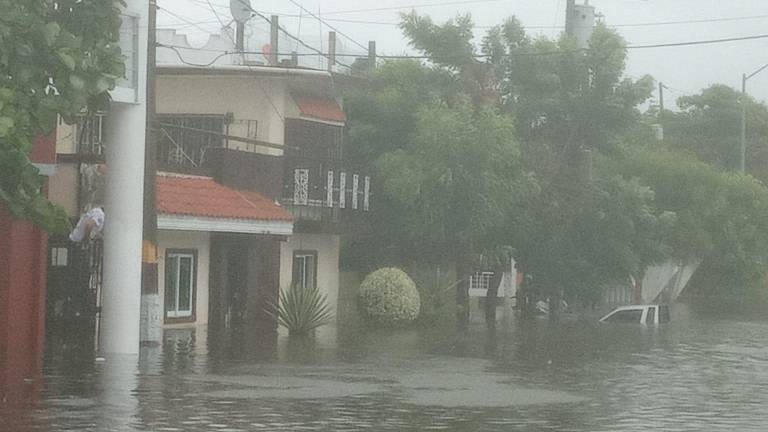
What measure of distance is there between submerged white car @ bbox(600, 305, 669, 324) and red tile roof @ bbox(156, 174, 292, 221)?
48.6ft

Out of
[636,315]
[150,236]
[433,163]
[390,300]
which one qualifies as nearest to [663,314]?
[636,315]

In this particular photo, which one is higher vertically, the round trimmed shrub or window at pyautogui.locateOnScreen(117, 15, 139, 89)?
window at pyautogui.locateOnScreen(117, 15, 139, 89)

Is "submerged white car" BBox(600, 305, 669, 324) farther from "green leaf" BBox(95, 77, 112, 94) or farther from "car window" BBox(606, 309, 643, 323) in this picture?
"green leaf" BBox(95, 77, 112, 94)

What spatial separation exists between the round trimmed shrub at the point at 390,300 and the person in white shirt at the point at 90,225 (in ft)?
51.8

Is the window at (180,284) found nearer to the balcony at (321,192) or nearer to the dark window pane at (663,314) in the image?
the balcony at (321,192)

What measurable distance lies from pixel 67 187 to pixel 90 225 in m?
4.56

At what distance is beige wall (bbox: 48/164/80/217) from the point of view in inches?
1261

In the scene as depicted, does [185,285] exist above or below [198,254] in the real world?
below

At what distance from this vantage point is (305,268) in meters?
45.2

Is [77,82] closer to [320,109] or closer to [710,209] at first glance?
[320,109]

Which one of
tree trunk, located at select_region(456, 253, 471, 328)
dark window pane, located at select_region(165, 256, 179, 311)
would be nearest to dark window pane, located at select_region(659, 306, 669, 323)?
tree trunk, located at select_region(456, 253, 471, 328)

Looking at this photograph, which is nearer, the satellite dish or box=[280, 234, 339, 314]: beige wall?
box=[280, 234, 339, 314]: beige wall

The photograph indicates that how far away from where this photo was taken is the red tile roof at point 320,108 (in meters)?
43.9

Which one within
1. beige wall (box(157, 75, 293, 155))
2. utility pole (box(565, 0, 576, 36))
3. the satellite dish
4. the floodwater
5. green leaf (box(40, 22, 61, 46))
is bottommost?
the floodwater
